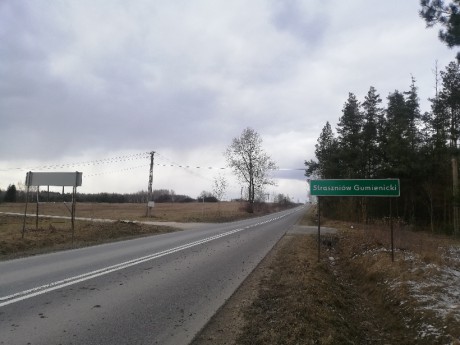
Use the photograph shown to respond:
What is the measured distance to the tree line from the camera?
33.6 metres

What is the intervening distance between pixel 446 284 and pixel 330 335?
4864mm

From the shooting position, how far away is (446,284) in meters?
8.79

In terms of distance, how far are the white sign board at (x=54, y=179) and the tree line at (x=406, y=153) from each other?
20.4m

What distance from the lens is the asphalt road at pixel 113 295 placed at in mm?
5496

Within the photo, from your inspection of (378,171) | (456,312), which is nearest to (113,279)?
(456,312)

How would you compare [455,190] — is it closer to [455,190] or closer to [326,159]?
[455,190]

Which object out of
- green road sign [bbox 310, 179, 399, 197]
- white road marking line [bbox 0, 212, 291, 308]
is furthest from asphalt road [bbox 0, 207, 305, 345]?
green road sign [bbox 310, 179, 399, 197]

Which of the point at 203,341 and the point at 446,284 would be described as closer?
the point at 203,341

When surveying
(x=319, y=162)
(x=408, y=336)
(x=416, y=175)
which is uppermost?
(x=319, y=162)

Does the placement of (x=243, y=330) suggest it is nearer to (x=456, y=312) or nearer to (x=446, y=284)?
(x=456, y=312)

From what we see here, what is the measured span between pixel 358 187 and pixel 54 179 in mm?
14705

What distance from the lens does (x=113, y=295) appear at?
763 cm

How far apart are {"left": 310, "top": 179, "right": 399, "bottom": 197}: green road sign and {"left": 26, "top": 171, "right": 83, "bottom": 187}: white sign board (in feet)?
38.6

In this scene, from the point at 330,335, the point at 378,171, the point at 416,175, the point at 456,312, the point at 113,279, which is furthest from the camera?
the point at 378,171
